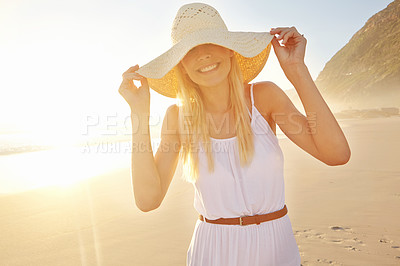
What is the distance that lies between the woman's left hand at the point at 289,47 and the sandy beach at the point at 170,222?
9.15ft

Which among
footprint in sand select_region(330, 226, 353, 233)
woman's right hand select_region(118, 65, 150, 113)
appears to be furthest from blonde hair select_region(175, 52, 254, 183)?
footprint in sand select_region(330, 226, 353, 233)

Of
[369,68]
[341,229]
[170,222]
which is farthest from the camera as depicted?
[369,68]

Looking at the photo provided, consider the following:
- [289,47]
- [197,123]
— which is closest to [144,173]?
[197,123]

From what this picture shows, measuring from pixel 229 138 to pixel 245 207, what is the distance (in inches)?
15.6

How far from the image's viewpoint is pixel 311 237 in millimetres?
4012

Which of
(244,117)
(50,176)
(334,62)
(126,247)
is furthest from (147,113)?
(334,62)

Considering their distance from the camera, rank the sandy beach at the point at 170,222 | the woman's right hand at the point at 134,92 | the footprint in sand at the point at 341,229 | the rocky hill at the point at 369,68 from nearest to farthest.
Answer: the woman's right hand at the point at 134,92 → the sandy beach at the point at 170,222 → the footprint in sand at the point at 341,229 → the rocky hill at the point at 369,68

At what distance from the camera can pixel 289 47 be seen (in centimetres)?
166

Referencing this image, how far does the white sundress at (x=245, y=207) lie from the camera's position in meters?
1.50

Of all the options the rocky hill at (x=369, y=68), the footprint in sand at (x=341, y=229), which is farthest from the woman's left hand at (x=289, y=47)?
the rocky hill at (x=369, y=68)

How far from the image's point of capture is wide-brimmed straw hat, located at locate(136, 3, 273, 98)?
1.62 metres

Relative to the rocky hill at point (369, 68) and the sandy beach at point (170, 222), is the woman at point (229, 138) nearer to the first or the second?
the sandy beach at point (170, 222)

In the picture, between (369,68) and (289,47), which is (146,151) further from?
(369,68)

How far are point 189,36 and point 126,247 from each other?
3.54 meters
